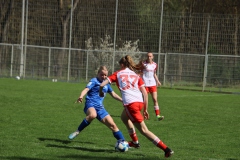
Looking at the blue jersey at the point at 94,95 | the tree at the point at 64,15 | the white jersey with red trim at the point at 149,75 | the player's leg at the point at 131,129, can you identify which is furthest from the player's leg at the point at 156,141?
the tree at the point at 64,15

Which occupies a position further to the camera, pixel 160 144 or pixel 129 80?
pixel 129 80

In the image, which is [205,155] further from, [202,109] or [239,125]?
[202,109]

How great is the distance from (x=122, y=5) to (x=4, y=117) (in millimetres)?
22795

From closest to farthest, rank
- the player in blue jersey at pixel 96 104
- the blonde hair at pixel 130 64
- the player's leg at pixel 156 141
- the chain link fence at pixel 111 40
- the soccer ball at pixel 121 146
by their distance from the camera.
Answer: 1. the player's leg at pixel 156 141
2. the blonde hair at pixel 130 64
3. the soccer ball at pixel 121 146
4. the player in blue jersey at pixel 96 104
5. the chain link fence at pixel 111 40

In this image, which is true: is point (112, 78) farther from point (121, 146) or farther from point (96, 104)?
point (96, 104)

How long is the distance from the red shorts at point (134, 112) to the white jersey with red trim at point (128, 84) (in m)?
0.07

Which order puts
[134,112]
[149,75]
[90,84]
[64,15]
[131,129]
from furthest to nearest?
[64,15]
[149,75]
[90,84]
[131,129]
[134,112]

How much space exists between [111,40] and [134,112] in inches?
1044

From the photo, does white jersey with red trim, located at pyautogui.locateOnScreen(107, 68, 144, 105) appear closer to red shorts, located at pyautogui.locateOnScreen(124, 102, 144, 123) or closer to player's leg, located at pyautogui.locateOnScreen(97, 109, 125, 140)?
red shorts, located at pyautogui.locateOnScreen(124, 102, 144, 123)

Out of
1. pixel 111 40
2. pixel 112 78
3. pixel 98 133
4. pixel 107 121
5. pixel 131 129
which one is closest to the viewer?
pixel 112 78

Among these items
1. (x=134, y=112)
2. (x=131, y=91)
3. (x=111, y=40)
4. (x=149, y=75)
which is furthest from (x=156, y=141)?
(x=111, y=40)

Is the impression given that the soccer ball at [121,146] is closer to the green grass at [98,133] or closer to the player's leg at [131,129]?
the green grass at [98,133]

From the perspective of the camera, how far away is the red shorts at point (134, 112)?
844 centimetres

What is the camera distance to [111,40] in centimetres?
3478
